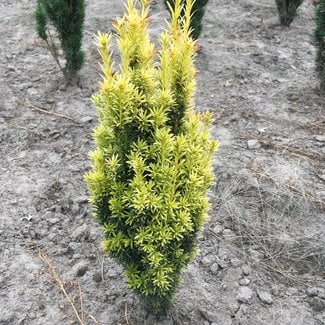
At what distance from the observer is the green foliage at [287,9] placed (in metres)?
7.19

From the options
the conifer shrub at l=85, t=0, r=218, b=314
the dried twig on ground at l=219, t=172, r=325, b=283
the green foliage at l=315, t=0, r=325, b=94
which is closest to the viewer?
the conifer shrub at l=85, t=0, r=218, b=314

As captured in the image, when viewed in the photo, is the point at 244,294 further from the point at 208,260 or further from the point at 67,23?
the point at 67,23

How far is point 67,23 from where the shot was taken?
17.3 feet

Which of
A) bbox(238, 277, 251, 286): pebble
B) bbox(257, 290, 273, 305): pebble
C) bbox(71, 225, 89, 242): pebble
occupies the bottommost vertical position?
bbox(257, 290, 273, 305): pebble

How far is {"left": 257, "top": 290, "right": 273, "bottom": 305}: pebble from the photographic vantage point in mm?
3281

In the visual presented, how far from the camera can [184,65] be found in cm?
229

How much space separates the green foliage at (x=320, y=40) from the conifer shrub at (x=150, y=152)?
3610mm

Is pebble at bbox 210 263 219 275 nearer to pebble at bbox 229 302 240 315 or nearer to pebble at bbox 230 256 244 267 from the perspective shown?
pebble at bbox 230 256 244 267

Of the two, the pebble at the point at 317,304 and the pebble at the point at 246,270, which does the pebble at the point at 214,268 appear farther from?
the pebble at the point at 317,304

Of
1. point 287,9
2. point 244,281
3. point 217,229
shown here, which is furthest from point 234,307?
point 287,9

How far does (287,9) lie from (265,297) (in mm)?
5466

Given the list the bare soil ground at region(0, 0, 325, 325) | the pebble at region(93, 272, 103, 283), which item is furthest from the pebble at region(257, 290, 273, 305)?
the pebble at region(93, 272, 103, 283)

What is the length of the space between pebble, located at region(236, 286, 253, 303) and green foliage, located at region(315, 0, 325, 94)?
322 cm

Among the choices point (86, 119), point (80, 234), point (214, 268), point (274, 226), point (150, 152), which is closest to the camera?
point (150, 152)
